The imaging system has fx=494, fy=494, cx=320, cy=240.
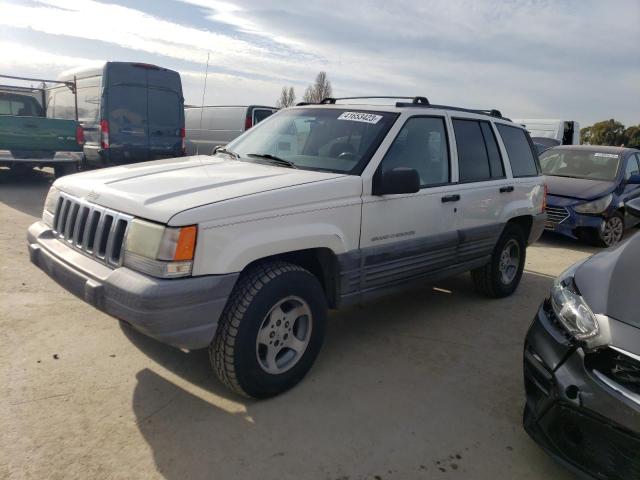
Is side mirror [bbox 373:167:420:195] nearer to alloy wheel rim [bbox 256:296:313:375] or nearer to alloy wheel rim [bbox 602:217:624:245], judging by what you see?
alloy wheel rim [bbox 256:296:313:375]

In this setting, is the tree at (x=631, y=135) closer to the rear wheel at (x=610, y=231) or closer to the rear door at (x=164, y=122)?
the rear wheel at (x=610, y=231)

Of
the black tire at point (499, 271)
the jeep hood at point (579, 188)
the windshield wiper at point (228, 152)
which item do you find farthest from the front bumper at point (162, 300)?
the jeep hood at point (579, 188)

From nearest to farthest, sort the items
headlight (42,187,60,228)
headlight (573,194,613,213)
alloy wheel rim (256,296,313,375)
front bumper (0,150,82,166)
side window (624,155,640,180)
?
alloy wheel rim (256,296,313,375) < headlight (42,187,60,228) < headlight (573,194,613,213) < side window (624,155,640,180) < front bumper (0,150,82,166)

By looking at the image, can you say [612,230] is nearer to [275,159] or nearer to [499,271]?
[499,271]

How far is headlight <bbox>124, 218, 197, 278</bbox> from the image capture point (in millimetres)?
2484

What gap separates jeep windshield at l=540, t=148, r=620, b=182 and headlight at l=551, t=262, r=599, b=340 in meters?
7.05

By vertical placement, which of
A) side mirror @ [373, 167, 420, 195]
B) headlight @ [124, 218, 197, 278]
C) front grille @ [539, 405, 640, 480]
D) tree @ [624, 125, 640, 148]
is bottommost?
front grille @ [539, 405, 640, 480]

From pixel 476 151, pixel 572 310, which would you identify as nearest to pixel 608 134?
pixel 476 151

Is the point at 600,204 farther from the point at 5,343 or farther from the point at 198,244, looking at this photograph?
the point at 5,343

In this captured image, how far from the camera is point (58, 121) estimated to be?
9.84 m

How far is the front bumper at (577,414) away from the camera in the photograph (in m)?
2.01

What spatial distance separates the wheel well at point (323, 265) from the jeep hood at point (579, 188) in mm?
6036

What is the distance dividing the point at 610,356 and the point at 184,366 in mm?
2516

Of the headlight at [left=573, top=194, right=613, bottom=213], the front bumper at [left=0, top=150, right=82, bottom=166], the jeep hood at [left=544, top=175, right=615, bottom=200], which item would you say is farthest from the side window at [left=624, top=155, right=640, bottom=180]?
the front bumper at [left=0, top=150, right=82, bottom=166]
